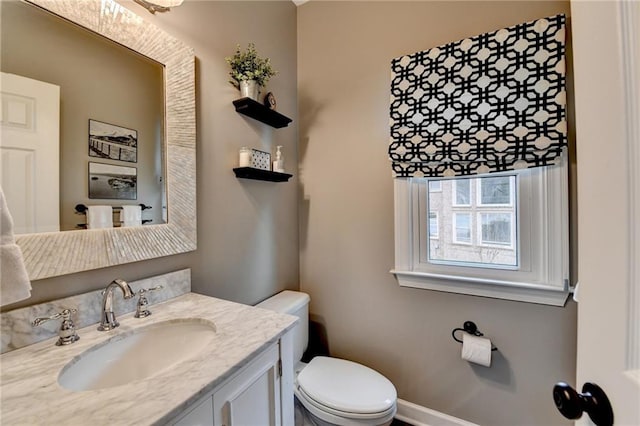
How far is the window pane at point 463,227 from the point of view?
1.49 metres

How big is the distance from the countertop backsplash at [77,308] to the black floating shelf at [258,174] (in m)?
0.54

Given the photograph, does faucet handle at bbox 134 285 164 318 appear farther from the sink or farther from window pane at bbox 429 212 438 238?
window pane at bbox 429 212 438 238

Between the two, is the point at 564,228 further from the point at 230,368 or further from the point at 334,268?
the point at 230,368

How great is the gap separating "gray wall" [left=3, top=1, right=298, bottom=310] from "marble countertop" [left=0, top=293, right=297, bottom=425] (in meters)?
0.20

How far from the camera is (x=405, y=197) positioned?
155 centimetres

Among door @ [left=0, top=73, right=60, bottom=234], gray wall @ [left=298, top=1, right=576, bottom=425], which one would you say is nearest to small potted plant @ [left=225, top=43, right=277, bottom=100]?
gray wall @ [left=298, top=1, right=576, bottom=425]

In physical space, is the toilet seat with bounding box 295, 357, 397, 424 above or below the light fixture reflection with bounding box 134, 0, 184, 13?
below

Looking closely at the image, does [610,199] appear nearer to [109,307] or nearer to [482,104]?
[482,104]

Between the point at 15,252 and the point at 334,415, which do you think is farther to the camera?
the point at 334,415

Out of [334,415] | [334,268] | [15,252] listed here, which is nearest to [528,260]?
[334,268]

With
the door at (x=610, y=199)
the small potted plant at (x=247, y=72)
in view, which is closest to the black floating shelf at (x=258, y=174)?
the small potted plant at (x=247, y=72)

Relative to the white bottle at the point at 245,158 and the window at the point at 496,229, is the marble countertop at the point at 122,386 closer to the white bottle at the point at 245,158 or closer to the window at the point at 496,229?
the white bottle at the point at 245,158

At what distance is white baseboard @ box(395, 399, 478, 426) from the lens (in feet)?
4.81

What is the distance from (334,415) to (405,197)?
3.71ft
